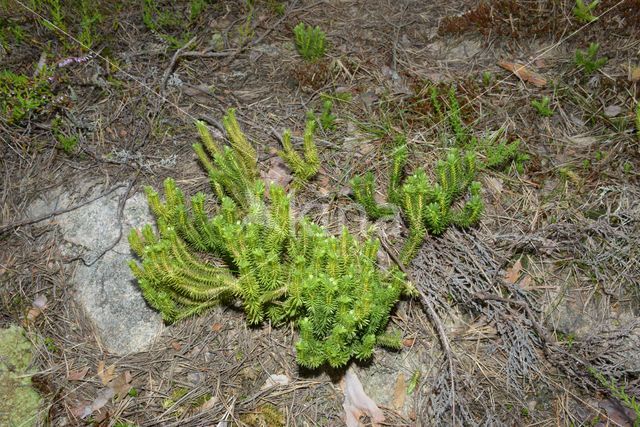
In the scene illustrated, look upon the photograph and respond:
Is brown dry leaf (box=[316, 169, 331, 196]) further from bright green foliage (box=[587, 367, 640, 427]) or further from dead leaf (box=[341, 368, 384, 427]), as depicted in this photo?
bright green foliage (box=[587, 367, 640, 427])

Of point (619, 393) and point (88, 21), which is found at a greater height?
point (88, 21)

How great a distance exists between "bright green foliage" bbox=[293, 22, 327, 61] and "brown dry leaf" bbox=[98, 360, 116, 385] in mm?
2739

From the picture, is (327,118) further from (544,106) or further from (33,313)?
(33,313)

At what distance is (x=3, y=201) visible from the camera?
142 inches

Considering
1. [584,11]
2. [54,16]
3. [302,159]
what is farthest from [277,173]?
[584,11]

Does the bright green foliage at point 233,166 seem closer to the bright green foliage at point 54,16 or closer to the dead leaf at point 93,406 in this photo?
the dead leaf at point 93,406

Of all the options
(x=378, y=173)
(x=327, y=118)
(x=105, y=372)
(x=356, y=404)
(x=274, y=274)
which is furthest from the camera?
(x=327, y=118)

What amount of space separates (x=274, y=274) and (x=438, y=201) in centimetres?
105

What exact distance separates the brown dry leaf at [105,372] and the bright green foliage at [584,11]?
163 inches

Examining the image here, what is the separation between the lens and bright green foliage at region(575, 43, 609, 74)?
Result: 138 inches

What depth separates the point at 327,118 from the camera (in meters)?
A: 3.57

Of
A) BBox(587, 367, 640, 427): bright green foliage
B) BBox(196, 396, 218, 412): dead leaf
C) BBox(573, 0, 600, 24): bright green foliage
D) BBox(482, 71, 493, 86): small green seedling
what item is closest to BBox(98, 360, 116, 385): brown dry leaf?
BBox(196, 396, 218, 412): dead leaf

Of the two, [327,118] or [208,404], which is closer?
[208,404]

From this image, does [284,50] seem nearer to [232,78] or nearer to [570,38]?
[232,78]
